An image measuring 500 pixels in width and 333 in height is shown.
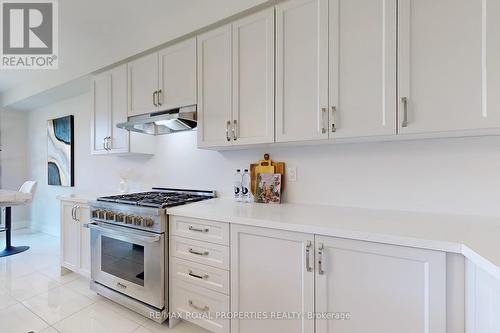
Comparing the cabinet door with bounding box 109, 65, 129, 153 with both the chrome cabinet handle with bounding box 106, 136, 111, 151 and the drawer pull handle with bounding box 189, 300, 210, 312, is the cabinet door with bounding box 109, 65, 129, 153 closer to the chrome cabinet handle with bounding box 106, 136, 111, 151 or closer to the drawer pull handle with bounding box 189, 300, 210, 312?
the chrome cabinet handle with bounding box 106, 136, 111, 151

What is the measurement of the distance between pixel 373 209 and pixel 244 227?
0.89 m

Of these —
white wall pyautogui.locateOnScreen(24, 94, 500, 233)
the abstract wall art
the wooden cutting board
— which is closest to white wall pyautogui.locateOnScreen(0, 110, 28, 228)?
the abstract wall art

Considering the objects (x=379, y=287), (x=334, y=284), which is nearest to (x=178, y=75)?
(x=334, y=284)

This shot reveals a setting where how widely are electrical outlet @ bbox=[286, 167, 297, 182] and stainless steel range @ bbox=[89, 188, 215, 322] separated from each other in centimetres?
78

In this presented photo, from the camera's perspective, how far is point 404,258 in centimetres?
→ 106

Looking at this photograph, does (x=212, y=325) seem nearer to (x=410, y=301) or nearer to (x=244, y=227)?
(x=244, y=227)

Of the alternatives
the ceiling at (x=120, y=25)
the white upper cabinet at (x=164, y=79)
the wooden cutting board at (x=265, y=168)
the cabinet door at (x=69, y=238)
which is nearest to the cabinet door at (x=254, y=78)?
the ceiling at (x=120, y=25)

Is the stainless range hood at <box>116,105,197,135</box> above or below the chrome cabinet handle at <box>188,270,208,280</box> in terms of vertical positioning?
above

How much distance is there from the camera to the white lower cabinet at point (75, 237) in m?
2.43

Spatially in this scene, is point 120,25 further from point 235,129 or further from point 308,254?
point 308,254

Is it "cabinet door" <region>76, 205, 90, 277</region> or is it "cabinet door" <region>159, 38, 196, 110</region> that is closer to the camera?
"cabinet door" <region>159, 38, 196, 110</region>

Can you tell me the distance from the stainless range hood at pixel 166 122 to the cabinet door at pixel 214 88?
0.12 m

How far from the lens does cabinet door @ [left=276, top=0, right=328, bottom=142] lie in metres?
1.50

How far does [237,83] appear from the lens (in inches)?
71.5
